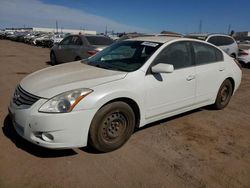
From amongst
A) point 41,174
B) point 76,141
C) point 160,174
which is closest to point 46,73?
point 76,141

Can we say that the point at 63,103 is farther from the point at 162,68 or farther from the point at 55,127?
the point at 162,68

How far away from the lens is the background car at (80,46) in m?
8.56

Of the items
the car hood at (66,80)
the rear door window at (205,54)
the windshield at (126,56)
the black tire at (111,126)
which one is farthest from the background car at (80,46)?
the black tire at (111,126)

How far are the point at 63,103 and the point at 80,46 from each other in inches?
254

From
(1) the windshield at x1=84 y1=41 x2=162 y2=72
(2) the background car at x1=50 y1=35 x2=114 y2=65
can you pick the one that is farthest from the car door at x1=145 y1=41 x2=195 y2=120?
(2) the background car at x1=50 y1=35 x2=114 y2=65

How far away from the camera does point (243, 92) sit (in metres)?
7.09

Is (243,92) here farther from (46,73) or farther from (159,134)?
(46,73)

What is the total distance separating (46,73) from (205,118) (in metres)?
3.11

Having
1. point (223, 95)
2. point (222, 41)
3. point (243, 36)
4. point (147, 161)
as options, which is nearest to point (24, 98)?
point (147, 161)

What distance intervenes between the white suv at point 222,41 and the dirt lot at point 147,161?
699 centimetres

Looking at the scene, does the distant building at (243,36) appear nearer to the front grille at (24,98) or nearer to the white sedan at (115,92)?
the white sedan at (115,92)

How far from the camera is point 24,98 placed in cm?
317

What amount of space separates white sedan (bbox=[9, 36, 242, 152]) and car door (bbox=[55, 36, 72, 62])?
5.71m

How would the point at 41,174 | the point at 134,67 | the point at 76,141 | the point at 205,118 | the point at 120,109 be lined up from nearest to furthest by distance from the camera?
1. the point at 41,174
2. the point at 76,141
3. the point at 120,109
4. the point at 134,67
5. the point at 205,118
